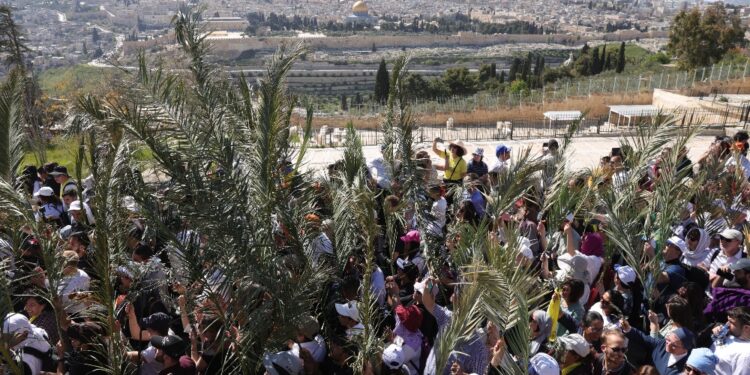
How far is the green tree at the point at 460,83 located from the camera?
43778 mm

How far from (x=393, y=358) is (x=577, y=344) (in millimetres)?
1030

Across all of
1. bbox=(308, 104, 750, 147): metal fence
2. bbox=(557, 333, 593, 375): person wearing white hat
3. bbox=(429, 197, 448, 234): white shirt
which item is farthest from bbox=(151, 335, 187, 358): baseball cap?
bbox=(308, 104, 750, 147): metal fence

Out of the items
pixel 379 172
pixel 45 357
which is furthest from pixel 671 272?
pixel 45 357

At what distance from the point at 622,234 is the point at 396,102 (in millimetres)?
2229

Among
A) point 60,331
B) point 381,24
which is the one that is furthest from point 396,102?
point 381,24

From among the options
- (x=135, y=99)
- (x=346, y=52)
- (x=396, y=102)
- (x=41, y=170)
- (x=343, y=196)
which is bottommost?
(x=346, y=52)

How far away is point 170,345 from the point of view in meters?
3.56

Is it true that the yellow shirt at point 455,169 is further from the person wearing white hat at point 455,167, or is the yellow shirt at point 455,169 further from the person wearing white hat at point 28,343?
the person wearing white hat at point 28,343

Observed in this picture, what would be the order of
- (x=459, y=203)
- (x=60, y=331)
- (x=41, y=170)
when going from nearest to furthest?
(x=60, y=331) < (x=459, y=203) < (x=41, y=170)

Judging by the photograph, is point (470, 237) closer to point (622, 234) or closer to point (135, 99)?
point (622, 234)

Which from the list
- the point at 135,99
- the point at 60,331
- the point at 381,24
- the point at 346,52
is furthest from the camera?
the point at 381,24

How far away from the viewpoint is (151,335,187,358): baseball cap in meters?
3.56

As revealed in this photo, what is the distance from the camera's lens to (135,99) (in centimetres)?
354

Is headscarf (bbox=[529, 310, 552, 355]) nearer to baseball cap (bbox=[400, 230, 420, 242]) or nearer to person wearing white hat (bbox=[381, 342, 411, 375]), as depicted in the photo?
person wearing white hat (bbox=[381, 342, 411, 375])
